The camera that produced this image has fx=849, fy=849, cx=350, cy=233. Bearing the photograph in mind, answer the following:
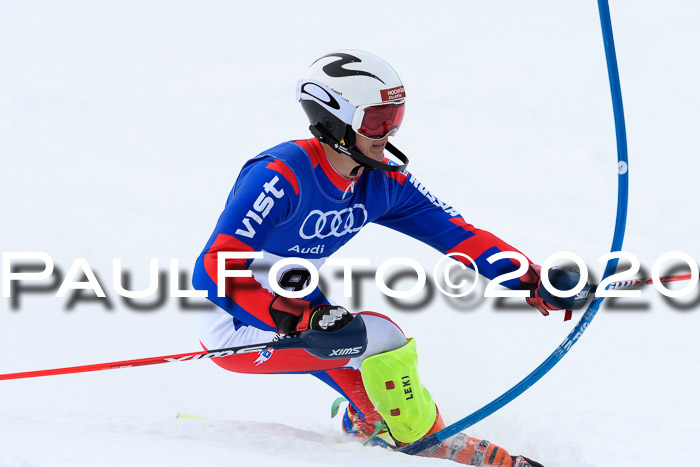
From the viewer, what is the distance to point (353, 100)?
131 inches

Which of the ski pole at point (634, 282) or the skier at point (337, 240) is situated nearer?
the skier at point (337, 240)

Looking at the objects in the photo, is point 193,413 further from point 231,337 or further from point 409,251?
point 409,251

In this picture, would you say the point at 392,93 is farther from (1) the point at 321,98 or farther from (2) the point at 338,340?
(2) the point at 338,340

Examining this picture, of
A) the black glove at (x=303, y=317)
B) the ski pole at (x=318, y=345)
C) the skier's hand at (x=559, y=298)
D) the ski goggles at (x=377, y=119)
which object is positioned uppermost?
the ski goggles at (x=377, y=119)

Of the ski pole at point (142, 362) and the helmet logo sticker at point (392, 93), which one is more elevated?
the helmet logo sticker at point (392, 93)

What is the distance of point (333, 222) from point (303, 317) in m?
0.62

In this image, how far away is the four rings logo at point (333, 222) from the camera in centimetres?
345

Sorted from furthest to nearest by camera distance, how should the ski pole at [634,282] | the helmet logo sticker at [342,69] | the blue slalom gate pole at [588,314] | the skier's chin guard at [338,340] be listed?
the ski pole at [634,282]
the helmet logo sticker at [342,69]
the blue slalom gate pole at [588,314]
the skier's chin guard at [338,340]

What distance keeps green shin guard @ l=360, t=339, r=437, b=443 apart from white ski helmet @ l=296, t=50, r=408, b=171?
30.0 inches

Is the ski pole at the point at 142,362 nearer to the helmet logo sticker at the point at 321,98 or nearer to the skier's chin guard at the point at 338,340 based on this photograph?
the skier's chin guard at the point at 338,340

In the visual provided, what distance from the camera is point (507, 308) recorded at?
592 cm

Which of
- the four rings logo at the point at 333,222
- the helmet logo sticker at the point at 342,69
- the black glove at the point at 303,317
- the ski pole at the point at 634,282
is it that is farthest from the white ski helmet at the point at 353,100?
the ski pole at the point at 634,282

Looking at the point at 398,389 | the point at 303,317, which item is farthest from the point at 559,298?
the point at 303,317

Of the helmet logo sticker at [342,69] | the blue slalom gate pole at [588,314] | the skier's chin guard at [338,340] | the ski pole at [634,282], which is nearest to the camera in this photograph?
the skier's chin guard at [338,340]
